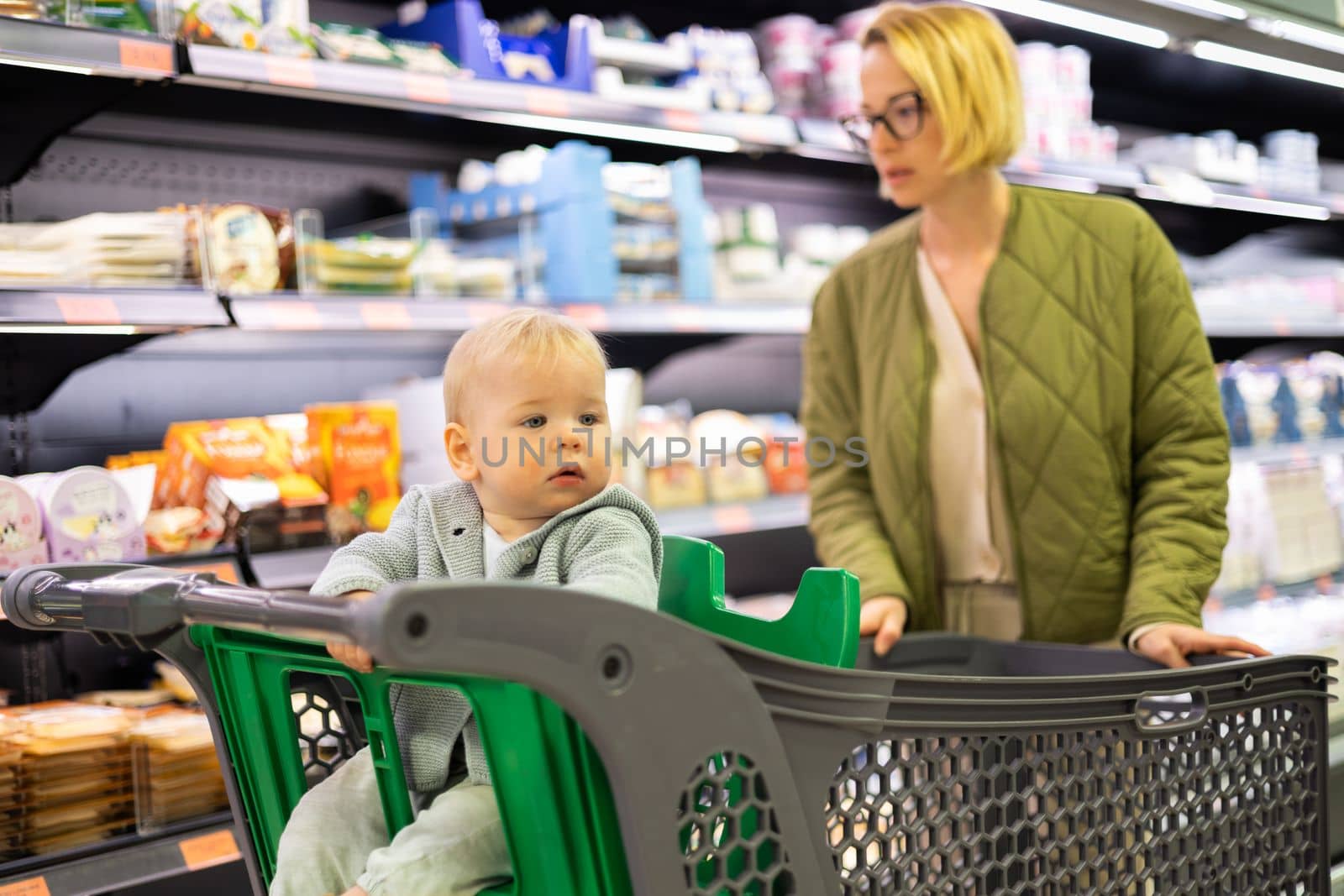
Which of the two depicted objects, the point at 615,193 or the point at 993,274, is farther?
the point at 615,193

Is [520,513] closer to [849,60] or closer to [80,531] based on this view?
[80,531]

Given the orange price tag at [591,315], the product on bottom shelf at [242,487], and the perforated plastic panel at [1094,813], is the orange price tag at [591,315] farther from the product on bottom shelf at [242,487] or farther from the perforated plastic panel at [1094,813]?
the perforated plastic panel at [1094,813]

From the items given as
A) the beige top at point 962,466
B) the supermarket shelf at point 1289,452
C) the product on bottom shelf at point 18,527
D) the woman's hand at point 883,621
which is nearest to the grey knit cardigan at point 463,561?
the woman's hand at point 883,621

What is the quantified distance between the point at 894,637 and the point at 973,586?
32 centimetres

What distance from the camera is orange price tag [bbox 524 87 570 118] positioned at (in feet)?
7.95

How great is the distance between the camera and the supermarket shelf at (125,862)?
1747mm

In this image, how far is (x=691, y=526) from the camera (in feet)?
8.66

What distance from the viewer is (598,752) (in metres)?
0.75

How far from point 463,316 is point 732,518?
0.77m

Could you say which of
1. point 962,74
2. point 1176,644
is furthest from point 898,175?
point 1176,644

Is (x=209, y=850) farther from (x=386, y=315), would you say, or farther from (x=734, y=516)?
(x=734, y=516)

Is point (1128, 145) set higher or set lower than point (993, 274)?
higher

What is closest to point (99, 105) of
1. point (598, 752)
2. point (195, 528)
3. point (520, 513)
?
point (195, 528)

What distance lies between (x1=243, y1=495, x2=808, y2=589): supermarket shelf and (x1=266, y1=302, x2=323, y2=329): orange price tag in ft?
1.24
